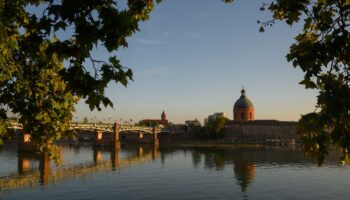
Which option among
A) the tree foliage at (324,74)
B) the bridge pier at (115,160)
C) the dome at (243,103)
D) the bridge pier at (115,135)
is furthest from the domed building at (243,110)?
the tree foliage at (324,74)

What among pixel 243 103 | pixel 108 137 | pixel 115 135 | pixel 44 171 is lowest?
pixel 44 171

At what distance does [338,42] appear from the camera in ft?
22.9

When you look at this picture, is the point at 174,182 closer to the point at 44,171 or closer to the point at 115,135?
the point at 44,171

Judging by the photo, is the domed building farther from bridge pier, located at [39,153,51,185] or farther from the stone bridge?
bridge pier, located at [39,153,51,185]

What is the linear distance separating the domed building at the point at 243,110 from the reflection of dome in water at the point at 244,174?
387ft

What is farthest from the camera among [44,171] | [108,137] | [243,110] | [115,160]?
[243,110]

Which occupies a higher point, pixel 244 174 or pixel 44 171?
pixel 44 171

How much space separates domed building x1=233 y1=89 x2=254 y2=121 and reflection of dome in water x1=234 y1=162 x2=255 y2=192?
117835mm

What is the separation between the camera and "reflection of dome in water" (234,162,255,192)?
50719 mm

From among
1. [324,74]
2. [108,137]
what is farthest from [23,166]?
[108,137]

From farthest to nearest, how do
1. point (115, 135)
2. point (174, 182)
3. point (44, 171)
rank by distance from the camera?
point (115, 135) → point (44, 171) → point (174, 182)

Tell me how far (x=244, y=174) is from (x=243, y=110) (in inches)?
5260

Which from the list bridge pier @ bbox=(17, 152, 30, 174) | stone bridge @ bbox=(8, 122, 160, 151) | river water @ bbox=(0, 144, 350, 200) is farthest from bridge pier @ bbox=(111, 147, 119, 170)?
bridge pier @ bbox=(17, 152, 30, 174)

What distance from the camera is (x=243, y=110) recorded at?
192 meters
